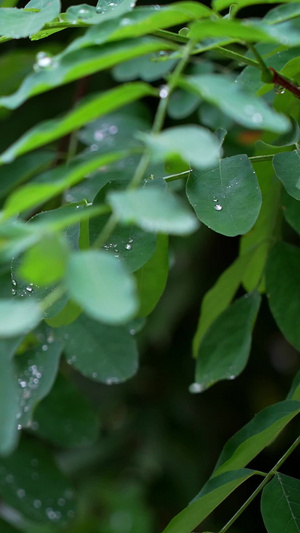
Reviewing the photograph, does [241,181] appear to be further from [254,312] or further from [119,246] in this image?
[254,312]

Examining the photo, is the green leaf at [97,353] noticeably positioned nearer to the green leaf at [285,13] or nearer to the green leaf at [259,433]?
the green leaf at [259,433]

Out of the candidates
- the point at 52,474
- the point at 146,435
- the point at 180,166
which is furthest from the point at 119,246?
the point at 146,435

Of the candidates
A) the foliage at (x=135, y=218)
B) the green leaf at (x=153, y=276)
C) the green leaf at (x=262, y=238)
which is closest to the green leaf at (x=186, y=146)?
the foliage at (x=135, y=218)

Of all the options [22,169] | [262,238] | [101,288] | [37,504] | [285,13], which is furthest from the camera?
[22,169]

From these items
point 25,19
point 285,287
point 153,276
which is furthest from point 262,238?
point 25,19

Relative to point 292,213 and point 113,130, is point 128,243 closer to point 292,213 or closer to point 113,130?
point 292,213
